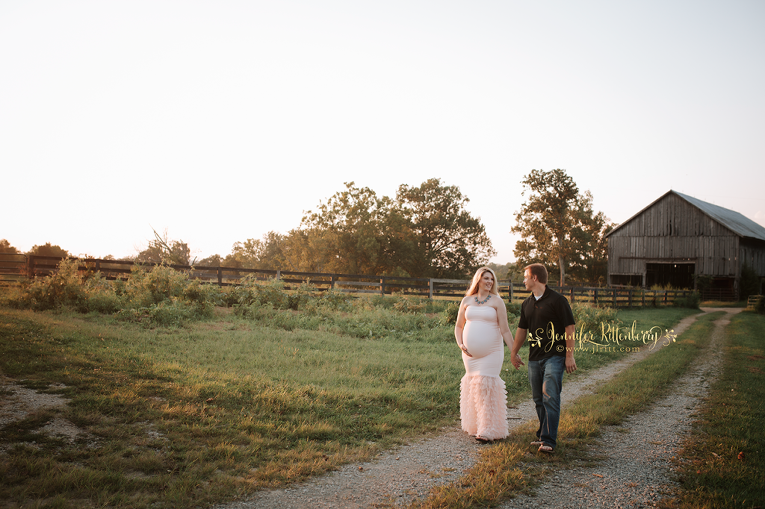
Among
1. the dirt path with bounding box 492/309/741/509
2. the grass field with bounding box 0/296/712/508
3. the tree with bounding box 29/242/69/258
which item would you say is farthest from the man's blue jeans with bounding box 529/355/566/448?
the tree with bounding box 29/242/69/258

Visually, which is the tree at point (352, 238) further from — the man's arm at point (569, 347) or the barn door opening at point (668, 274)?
the man's arm at point (569, 347)

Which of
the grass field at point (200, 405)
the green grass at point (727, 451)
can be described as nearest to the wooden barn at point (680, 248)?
the grass field at point (200, 405)

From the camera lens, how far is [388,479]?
3859 mm

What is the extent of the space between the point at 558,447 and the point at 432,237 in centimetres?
4758

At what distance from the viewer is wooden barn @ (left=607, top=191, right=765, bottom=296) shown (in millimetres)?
33312

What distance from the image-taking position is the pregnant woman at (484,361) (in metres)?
4.80

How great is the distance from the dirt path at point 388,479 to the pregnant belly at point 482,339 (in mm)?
997

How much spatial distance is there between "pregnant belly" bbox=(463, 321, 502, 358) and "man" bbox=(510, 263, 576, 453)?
248mm

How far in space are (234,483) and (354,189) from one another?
38.6 metres

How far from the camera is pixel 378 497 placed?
11.5 feet

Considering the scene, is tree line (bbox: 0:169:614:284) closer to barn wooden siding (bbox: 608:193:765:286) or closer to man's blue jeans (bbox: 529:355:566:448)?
barn wooden siding (bbox: 608:193:765:286)

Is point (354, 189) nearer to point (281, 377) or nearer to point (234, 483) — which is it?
point (281, 377)

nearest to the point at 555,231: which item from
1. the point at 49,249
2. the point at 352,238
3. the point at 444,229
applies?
the point at 444,229

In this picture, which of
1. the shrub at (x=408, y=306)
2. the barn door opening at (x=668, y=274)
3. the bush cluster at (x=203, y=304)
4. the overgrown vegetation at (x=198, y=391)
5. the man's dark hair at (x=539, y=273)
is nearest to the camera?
the overgrown vegetation at (x=198, y=391)
